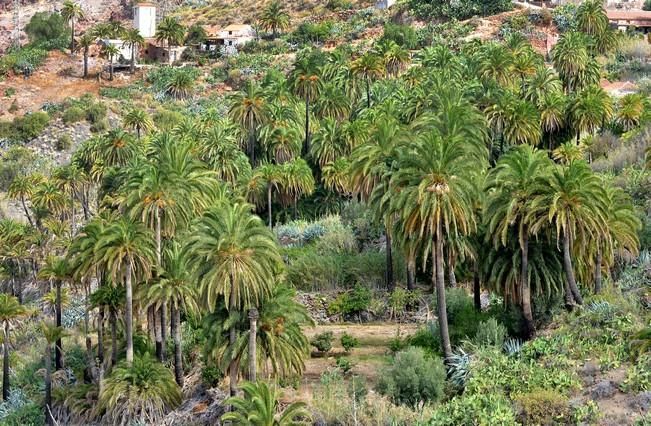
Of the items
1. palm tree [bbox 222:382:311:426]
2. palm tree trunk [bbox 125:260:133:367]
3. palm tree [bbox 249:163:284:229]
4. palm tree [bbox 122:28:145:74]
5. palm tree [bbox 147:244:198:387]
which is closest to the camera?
palm tree [bbox 222:382:311:426]

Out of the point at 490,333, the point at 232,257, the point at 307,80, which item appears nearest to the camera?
the point at 232,257

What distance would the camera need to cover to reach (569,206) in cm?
3553

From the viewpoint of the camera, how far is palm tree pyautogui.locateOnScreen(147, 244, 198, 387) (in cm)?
4022

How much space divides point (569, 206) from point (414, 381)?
1035cm

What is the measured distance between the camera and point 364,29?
119750mm

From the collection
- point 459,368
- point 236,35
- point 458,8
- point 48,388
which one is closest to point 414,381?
point 459,368

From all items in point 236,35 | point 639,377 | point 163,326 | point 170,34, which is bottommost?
point 163,326

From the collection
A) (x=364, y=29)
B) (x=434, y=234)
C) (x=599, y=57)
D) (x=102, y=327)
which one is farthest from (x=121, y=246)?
(x=364, y=29)

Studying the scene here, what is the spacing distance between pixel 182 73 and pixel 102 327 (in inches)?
2594

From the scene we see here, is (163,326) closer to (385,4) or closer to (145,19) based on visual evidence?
(385,4)

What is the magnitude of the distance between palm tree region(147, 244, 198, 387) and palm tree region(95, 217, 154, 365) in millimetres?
1044

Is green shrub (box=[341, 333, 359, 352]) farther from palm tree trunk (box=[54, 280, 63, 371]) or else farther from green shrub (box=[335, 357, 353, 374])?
palm tree trunk (box=[54, 280, 63, 371])

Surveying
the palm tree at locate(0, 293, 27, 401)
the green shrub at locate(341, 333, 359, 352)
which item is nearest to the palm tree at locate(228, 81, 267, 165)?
the palm tree at locate(0, 293, 27, 401)

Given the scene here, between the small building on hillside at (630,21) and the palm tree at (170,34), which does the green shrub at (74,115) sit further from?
the small building on hillside at (630,21)
